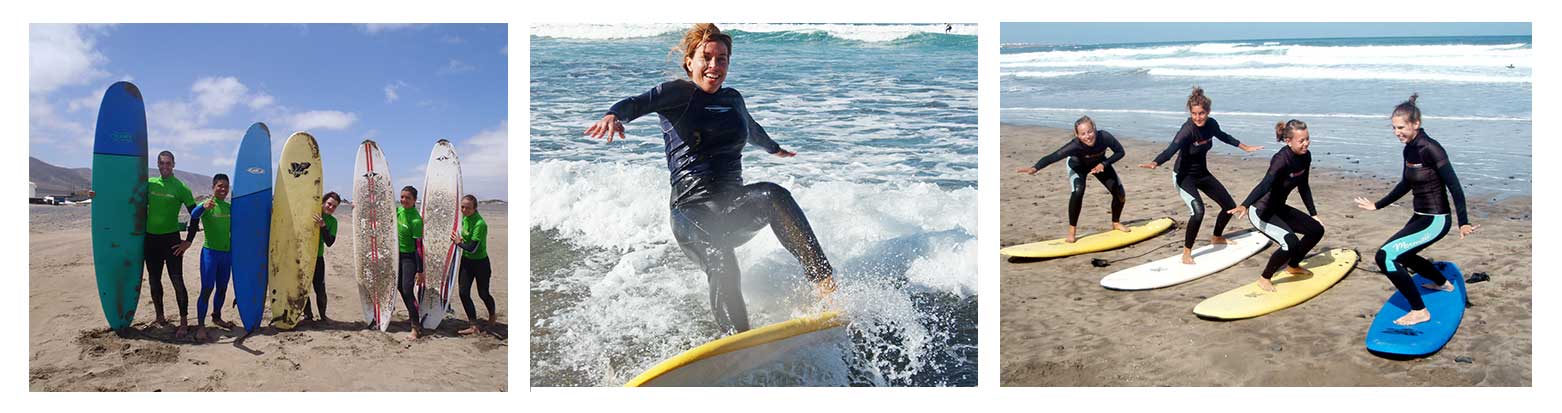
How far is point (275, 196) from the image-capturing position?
15.9 ft

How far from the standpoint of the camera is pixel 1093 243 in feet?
17.7

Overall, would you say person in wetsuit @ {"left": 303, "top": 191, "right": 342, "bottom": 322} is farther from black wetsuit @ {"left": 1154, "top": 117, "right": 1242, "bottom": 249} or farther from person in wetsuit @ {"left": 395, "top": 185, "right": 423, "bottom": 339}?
black wetsuit @ {"left": 1154, "top": 117, "right": 1242, "bottom": 249}

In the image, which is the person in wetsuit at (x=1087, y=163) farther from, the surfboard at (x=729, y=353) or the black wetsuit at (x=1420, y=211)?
the surfboard at (x=729, y=353)

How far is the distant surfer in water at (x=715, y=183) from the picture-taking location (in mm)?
4703

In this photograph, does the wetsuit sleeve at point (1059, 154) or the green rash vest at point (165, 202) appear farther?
the wetsuit sleeve at point (1059, 154)

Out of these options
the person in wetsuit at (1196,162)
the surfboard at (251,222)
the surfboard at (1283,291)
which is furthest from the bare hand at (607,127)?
the surfboard at (1283,291)

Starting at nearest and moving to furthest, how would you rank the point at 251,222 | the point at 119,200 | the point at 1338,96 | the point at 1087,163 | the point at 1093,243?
1. the point at 119,200
2. the point at 251,222
3. the point at 1338,96
4. the point at 1087,163
5. the point at 1093,243

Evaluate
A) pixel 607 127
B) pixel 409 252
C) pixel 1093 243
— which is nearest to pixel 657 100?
pixel 607 127

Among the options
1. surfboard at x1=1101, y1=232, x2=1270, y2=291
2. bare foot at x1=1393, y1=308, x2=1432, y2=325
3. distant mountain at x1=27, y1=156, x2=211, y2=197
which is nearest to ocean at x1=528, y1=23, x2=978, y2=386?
surfboard at x1=1101, y1=232, x2=1270, y2=291

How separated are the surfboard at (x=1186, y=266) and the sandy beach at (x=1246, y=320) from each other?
0.04 meters

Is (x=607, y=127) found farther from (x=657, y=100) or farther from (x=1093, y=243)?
(x=1093, y=243)

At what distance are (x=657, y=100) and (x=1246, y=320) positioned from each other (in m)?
3.22

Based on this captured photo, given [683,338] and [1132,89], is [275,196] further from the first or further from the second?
[1132,89]

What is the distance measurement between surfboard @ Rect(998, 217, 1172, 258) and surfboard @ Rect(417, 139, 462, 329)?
3038 millimetres
